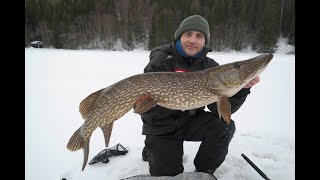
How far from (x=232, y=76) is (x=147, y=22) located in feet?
76.2

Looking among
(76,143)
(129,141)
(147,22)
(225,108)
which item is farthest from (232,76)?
(147,22)

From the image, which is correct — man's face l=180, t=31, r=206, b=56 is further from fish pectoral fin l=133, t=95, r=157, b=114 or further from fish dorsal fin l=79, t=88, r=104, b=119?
fish dorsal fin l=79, t=88, r=104, b=119

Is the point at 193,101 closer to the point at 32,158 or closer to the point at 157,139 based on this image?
the point at 157,139

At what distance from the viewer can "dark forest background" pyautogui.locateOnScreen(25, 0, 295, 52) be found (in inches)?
830

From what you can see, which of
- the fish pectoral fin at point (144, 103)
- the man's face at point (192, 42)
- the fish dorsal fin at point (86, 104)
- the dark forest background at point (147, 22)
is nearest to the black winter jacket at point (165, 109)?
the man's face at point (192, 42)

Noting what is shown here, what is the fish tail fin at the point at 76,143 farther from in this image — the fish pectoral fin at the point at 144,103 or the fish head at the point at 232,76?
the fish head at the point at 232,76

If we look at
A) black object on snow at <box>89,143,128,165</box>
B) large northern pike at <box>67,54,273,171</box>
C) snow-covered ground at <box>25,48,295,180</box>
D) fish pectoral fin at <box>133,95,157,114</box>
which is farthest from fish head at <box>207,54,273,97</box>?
black object on snow at <box>89,143,128,165</box>

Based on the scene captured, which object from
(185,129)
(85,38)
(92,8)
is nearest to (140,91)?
(185,129)

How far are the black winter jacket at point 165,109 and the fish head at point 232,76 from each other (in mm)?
197

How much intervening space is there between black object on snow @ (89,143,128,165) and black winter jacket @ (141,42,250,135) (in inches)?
20.9

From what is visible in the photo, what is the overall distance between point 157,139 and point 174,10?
23270 millimetres

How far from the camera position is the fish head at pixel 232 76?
1917 mm

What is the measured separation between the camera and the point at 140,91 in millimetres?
1908

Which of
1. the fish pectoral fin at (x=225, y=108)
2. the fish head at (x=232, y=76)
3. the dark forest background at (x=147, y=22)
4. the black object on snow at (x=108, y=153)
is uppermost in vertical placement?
the dark forest background at (x=147, y=22)
